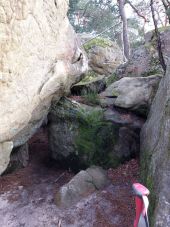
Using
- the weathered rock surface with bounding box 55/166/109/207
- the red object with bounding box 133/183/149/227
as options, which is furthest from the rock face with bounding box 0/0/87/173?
the red object with bounding box 133/183/149/227

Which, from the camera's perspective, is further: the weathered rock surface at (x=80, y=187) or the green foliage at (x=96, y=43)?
the green foliage at (x=96, y=43)

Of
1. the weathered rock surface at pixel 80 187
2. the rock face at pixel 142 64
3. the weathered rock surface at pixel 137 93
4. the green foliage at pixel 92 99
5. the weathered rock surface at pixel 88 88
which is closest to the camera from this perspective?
the weathered rock surface at pixel 80 187

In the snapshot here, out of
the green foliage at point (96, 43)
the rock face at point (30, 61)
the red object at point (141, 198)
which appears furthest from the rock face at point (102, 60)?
the red object at point (141, 198)

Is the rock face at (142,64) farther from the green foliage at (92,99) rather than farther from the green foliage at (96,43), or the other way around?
the green foliage at (96,43)

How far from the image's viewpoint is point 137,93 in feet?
22.9

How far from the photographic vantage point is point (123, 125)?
6738mm

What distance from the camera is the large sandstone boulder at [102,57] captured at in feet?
38.5

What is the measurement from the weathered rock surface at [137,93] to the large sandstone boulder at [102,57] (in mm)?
4453

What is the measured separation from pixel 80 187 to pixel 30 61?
8.88ft

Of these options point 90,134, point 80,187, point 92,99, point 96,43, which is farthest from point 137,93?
point 96,43

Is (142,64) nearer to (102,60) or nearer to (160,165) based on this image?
(102,60)

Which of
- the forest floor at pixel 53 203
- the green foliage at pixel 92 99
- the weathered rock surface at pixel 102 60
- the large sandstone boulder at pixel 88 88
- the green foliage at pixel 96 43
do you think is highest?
the green foliage at pixel 96 43

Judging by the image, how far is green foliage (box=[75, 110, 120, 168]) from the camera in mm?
6738

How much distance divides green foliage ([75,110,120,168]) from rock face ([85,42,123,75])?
16.4 feet
